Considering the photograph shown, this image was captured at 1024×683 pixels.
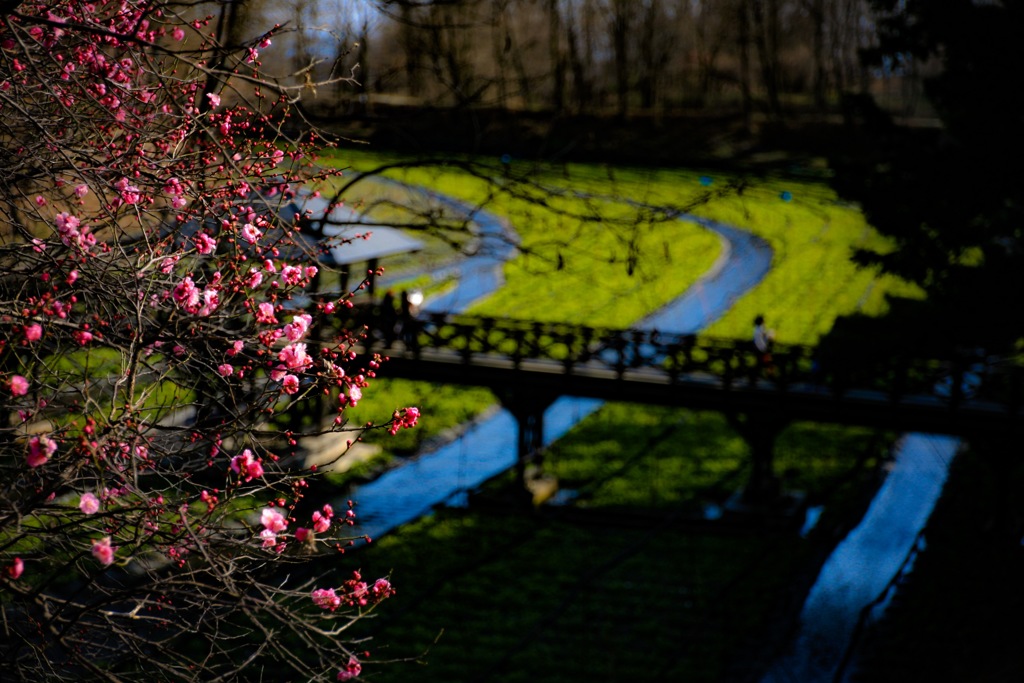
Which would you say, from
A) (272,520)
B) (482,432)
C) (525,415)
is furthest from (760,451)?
(272,520)

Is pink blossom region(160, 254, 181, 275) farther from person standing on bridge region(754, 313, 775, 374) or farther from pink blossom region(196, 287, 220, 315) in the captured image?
person standing on bridge region(754, 313, 775, 374)

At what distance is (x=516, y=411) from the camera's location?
78.9ft

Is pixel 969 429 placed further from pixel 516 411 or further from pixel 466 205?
pixel 466 205

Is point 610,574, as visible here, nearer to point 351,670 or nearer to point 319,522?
point 319,522

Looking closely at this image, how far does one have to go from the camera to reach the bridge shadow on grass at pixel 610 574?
17281 mm

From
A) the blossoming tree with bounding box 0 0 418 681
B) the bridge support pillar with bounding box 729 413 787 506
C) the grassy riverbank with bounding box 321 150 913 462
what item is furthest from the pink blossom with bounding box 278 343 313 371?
the grassy riverbank with bounding box 321 150 913 462

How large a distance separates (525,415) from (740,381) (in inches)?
173

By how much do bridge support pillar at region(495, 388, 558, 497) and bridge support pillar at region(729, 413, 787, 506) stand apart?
3.83m

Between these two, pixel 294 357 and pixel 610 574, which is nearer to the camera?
pixel 294 357

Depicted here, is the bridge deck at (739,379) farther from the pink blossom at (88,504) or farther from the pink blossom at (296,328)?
the pink blossom at (88,504)

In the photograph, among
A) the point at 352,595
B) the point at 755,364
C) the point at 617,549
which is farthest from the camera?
the point at 755,364

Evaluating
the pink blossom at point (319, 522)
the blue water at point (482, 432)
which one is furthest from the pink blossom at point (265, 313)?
the blue water at point (482, 432)

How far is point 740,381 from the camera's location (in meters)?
22.9

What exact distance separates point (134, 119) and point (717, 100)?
61.5 meters
